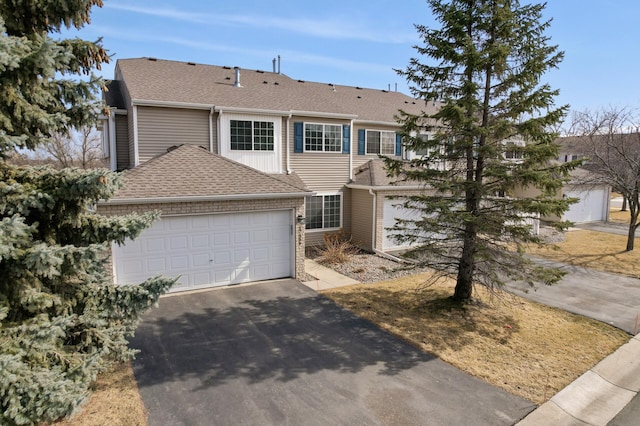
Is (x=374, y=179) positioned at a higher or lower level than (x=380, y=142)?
lower

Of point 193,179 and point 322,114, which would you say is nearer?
point 193,179

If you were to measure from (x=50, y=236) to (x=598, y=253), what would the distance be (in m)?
A: 20.7

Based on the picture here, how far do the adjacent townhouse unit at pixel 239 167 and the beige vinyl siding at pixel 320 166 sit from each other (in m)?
0.05

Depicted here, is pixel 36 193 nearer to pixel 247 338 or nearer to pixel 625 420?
pixel 247 338

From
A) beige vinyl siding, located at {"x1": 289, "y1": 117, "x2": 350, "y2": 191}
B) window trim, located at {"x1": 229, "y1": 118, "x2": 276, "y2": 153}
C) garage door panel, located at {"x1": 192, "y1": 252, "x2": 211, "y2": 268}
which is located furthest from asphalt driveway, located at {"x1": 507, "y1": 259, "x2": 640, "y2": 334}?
window trim, located at {"x1": 229, "y1": 118, "x2": 276, "y2": 153}

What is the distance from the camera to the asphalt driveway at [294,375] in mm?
5777

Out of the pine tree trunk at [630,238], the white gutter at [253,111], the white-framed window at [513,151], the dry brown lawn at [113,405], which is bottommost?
the dry brown lawn at [113,405]

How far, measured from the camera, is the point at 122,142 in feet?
50.4

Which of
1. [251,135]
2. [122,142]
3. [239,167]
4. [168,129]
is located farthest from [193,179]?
[122,142]

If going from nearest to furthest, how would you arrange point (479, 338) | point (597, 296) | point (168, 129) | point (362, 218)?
point (479, 338), point (597, 296), point (168, 129), point (362, 218)

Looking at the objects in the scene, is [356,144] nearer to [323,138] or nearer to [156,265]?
[323,138]

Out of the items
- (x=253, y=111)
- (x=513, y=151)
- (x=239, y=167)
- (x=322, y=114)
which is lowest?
(x=239, y=167)

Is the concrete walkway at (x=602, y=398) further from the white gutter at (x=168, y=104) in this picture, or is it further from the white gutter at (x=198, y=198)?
the white gutter at (x=168, y=104)

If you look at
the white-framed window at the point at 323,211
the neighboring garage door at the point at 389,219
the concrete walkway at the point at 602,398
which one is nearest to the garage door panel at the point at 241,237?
the white-framed window at the point at 323,211
